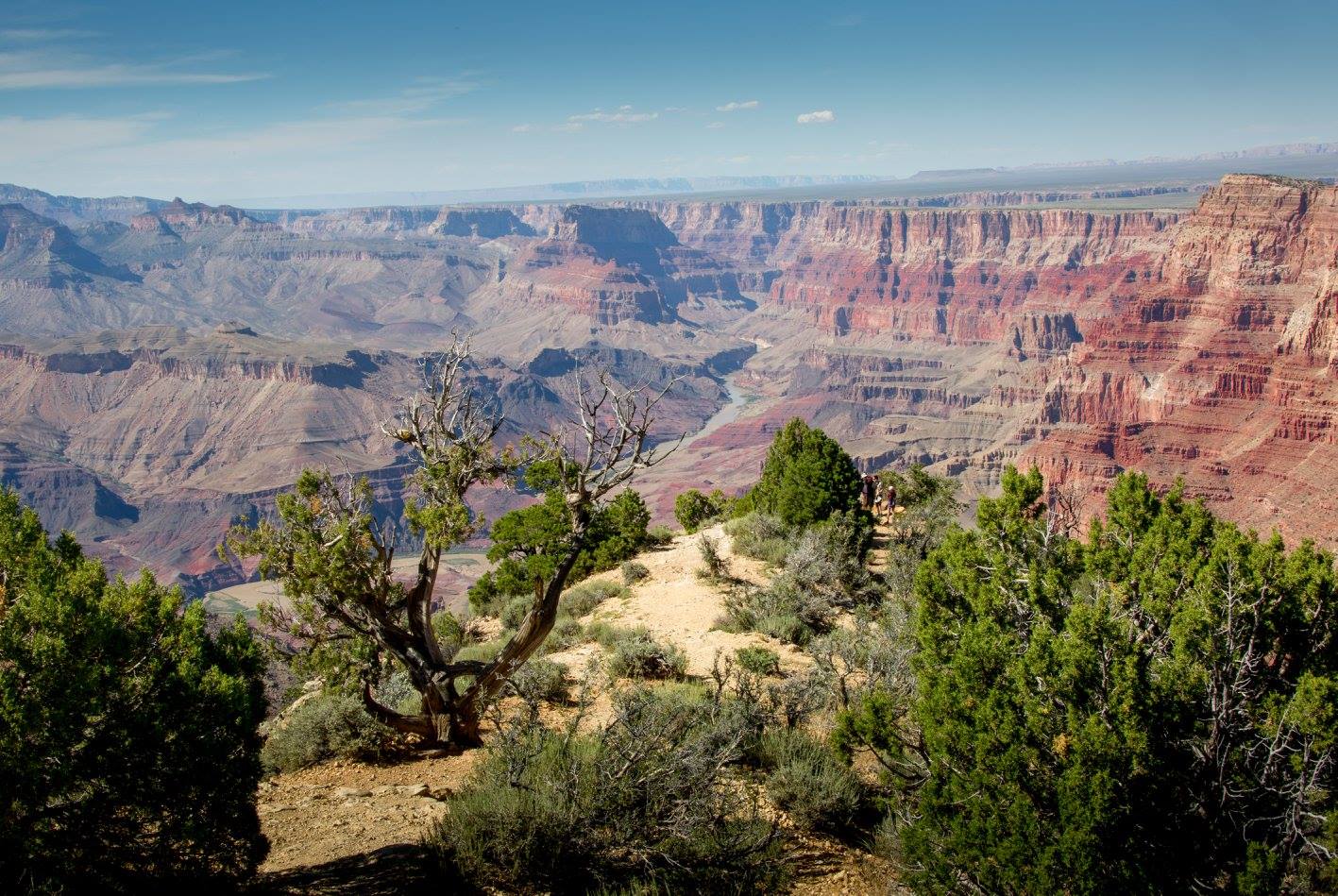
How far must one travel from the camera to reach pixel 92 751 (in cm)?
802

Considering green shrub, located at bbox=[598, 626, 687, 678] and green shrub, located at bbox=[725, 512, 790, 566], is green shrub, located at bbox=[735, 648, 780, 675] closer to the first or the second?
green shrub, located at bbox=[598, 626, 687, 678]

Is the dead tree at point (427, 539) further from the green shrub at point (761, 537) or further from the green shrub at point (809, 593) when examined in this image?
the green shrub at point (761, 537)

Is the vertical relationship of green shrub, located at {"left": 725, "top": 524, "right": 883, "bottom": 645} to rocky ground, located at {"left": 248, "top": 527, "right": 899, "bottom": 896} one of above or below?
below

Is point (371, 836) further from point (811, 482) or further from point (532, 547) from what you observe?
point (811, 482)

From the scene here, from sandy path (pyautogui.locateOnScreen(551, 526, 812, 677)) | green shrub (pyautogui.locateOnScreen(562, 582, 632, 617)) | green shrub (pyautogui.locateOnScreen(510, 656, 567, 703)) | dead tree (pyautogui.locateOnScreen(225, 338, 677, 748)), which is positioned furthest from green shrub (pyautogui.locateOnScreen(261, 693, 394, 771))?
green shrub (pyautogui.locateOnScreen(562, 582, 632, 617))

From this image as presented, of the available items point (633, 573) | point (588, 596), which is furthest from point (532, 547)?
point (633, 573)

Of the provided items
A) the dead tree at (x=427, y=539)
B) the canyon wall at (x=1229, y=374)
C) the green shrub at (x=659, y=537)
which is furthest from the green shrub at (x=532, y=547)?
the canyon wall at (x=1229, y=374)

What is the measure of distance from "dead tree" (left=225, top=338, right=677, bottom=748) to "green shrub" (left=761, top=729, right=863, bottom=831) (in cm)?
433

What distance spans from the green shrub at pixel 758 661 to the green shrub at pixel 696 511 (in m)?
19.6

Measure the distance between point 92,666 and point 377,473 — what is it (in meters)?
158

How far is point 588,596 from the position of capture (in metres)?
25.5

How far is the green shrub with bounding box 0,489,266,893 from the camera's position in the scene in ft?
24.6

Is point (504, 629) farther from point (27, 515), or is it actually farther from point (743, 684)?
point (27, 515)

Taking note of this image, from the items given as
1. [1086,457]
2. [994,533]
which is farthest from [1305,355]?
[994,533]
